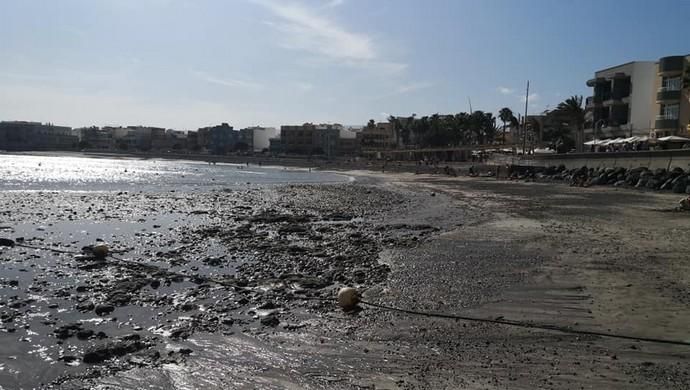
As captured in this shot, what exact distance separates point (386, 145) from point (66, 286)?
492 feet

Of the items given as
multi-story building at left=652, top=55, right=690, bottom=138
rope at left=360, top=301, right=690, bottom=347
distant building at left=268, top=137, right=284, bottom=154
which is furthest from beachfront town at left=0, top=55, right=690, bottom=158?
rope at left=360, top=301, right=690, bottom=347

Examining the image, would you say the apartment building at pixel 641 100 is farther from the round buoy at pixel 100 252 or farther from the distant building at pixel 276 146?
the distant building at pixel 276 146

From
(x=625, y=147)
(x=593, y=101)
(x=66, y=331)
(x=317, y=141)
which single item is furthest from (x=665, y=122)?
(x=317, y=141)

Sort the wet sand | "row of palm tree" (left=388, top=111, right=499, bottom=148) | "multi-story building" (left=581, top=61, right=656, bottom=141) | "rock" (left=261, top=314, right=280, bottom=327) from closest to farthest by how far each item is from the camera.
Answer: the wet sand, "rock" (left=261, top=314, right=280, bottom=327), "multi-story building" (left=581, top=61, right=656, bottom=141), "row of palm tree" (left=388, top=111, right=499, bottom=148)

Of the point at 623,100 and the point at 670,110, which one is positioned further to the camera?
the point at 623,100

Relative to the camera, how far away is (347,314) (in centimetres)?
970

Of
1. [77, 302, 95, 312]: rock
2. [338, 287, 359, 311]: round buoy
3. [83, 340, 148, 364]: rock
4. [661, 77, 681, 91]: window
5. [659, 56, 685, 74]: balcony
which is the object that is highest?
[659, 56, 685, 74]: balcony

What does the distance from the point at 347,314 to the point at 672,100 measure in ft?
195

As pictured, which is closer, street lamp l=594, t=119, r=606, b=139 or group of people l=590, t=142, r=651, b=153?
group of people l=590, t=142, r=651, b=153

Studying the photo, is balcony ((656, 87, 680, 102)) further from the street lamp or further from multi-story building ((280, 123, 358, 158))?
multi-story building ((280, 123, 358, 158))

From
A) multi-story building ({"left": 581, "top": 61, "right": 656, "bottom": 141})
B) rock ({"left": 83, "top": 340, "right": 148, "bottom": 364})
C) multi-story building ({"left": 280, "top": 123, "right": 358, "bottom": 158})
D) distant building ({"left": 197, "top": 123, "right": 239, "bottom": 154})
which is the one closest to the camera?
rock ({"left": 83, "top": 340, "right": 148, "bottom": 364})

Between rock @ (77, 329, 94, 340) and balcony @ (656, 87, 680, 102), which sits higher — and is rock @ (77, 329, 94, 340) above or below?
below

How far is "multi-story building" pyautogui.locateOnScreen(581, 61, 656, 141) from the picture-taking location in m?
63.8

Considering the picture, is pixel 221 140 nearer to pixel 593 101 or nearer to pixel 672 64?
pixel 593 101
